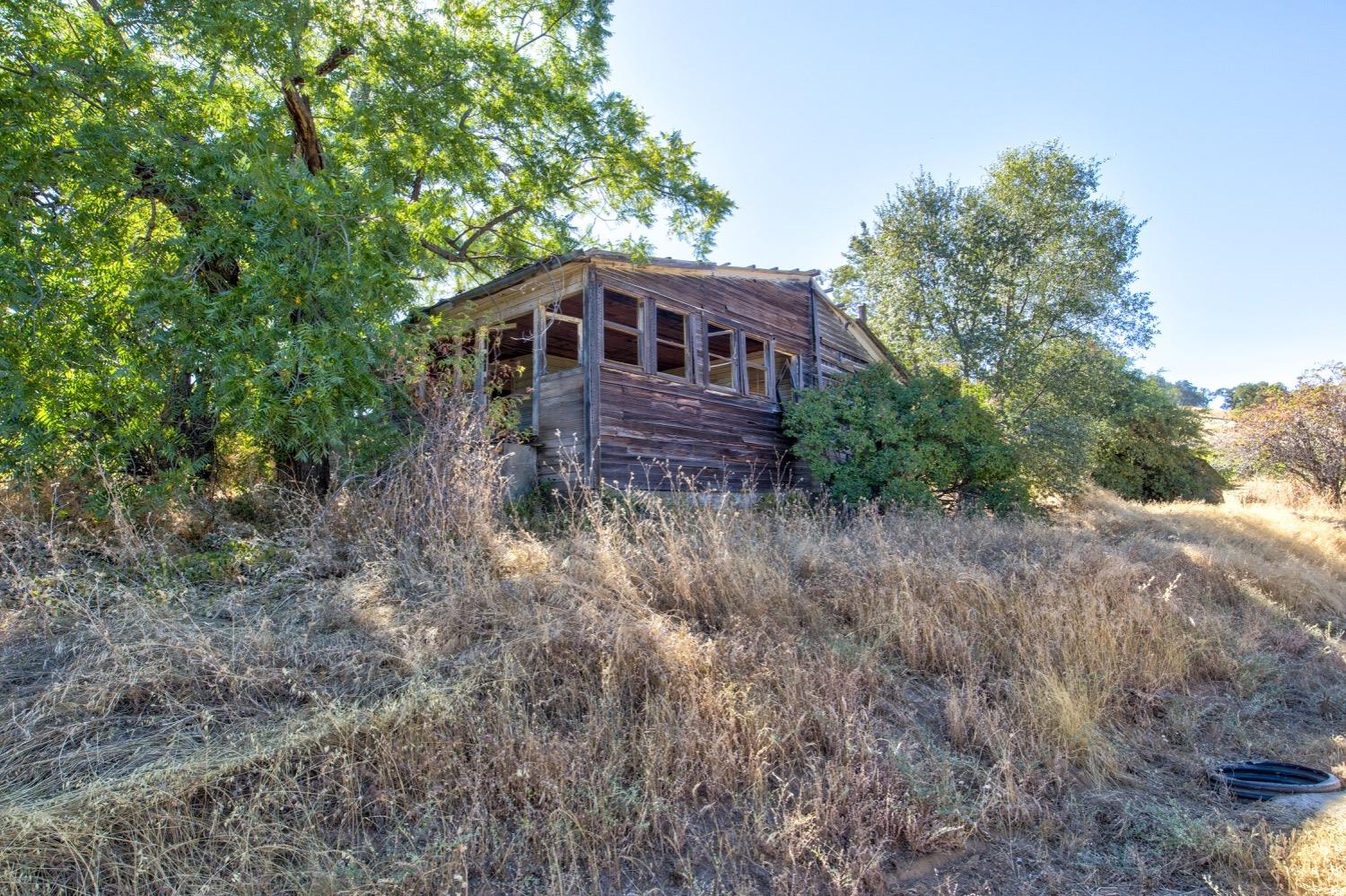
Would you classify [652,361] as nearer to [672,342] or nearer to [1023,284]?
[672,342]

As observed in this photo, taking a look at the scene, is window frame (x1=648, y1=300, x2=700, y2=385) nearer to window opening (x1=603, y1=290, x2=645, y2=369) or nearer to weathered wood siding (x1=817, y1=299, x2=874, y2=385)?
window opening (x1=603, y1=290, x2=645, y2=369)

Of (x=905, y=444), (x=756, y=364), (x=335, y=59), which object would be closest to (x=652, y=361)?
(x=756, y=364)

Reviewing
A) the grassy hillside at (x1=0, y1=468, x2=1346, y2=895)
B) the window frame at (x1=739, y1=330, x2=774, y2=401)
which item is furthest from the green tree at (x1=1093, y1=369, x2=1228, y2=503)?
the grassy hillside at (x1=0, y1=468, x2=1346, y2=895)

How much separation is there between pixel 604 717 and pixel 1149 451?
2210 centimetres

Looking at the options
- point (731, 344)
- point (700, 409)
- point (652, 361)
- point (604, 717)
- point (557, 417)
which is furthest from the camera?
point (731, 344)

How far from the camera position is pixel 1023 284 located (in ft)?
68.5

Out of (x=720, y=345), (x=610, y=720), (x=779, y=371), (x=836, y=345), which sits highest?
(x=836, y=345)

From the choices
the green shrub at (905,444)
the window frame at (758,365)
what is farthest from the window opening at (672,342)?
the green shrub at (905,444)

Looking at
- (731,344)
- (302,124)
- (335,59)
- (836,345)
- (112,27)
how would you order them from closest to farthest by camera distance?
(112,27)
(302,124)
(335,59)
(731,344)
(836,345)

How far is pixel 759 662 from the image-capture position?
164 inches

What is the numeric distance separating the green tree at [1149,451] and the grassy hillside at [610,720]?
16.3 m

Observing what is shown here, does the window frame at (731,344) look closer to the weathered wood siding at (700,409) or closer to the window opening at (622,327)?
the weathered wood siding at (700,409)

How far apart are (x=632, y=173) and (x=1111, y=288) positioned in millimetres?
16387

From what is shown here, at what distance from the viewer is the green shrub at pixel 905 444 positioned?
38.8ft
